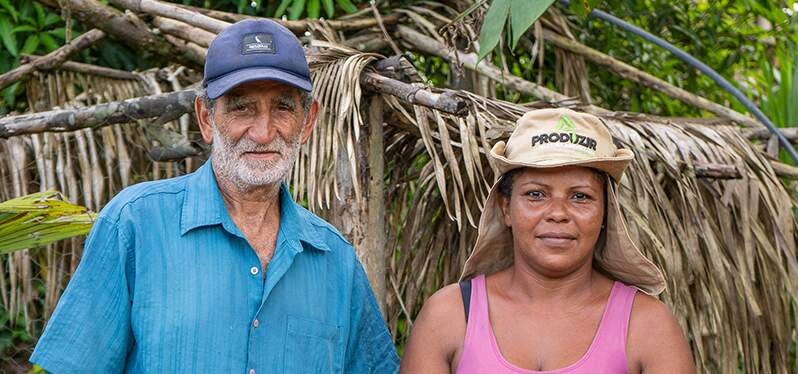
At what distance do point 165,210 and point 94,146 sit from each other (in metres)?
1.70

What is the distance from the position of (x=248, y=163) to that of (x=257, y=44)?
0.27 metres

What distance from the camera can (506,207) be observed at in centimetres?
280

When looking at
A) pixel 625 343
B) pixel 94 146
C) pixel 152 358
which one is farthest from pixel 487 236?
pixel 94 146

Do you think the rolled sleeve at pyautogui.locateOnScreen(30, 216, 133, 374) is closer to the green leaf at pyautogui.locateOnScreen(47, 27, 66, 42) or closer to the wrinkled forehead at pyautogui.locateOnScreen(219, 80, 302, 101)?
the wrinkled forehead at pyautogui.locateOnScreen(219, 80, 302, 101)

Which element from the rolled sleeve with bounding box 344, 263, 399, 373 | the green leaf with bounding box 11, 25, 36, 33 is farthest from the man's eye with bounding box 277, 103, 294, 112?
the green leaf with bounding box 11, 25, 36, 33

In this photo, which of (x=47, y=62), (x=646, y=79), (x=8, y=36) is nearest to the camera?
(x=47, y=62)

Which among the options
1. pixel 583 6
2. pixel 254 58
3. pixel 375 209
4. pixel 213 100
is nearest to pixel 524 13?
pixel 583 6

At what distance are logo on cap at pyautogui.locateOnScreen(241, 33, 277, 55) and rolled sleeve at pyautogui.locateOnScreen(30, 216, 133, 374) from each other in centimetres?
50

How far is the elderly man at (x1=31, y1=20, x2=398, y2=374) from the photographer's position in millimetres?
2312

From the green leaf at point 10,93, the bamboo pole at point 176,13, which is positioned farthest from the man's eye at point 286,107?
the green leaf at point 10,93

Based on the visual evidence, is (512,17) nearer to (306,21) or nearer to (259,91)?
(259,91)

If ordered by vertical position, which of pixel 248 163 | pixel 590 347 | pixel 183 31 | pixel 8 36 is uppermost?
pixel 8 36

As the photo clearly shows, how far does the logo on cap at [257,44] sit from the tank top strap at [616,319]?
102 cm

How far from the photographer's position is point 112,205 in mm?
2375
